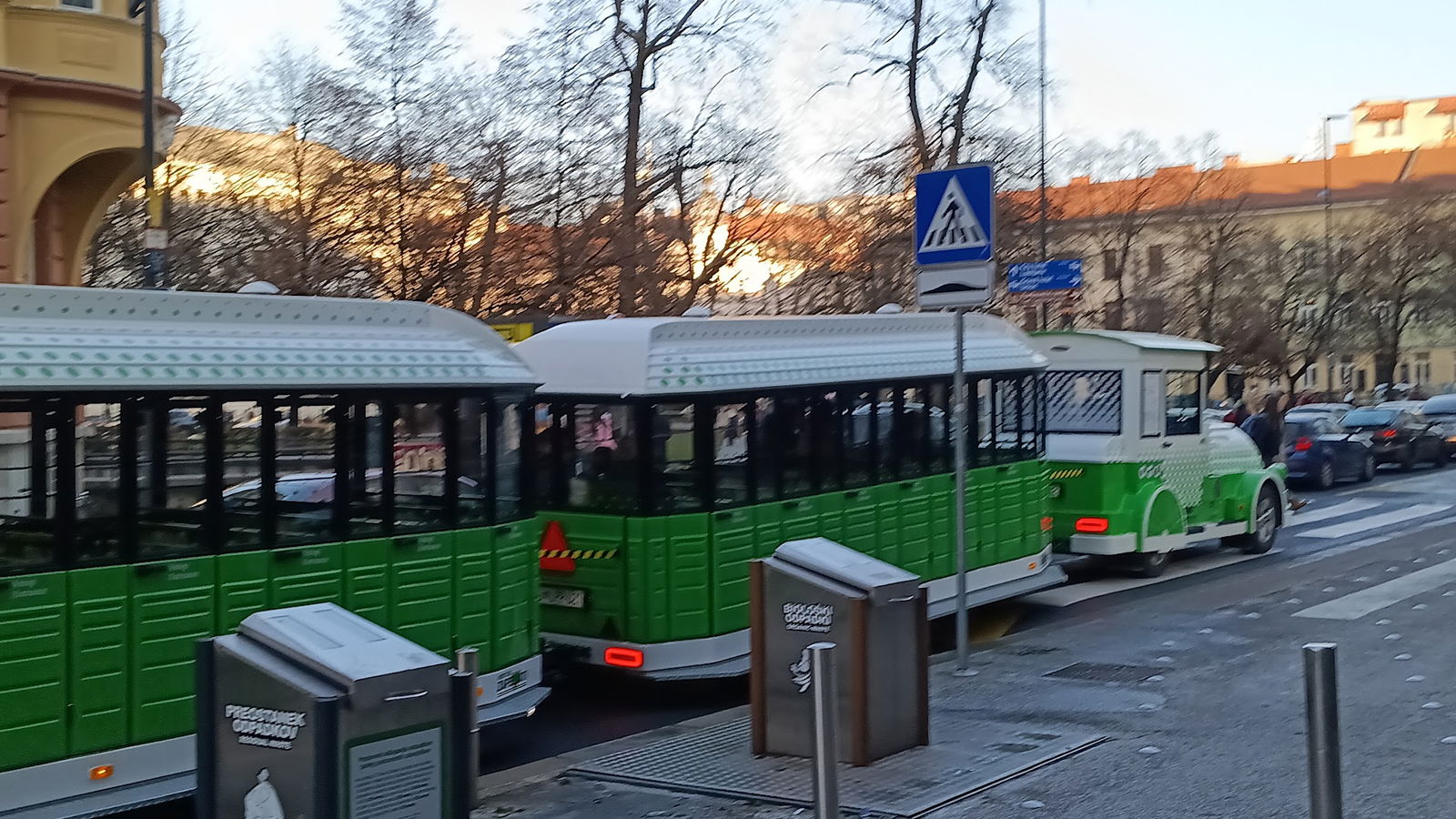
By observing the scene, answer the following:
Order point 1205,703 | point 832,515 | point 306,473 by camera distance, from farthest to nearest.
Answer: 1. point 832,515
2. point 1205,703
3. point 306,473

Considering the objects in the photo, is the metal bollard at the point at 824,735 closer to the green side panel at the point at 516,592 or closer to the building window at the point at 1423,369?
the green side panel at the point at 516,592

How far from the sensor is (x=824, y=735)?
18.2 ft

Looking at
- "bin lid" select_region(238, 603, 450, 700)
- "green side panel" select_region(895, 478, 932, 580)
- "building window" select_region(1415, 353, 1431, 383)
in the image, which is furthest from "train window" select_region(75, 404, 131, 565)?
"building window" select_region(1415, 353, 1431, 383)

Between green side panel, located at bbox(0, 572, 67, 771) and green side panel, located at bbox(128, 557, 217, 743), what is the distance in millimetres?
371

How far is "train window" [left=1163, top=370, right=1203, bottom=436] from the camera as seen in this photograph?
16312mm

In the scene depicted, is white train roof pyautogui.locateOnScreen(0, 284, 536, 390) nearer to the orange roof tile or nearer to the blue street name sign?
the blue street name sign

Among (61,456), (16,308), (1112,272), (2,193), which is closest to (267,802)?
(61,456)

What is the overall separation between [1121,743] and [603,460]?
13.1 ft

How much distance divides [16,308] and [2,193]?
1147 cm

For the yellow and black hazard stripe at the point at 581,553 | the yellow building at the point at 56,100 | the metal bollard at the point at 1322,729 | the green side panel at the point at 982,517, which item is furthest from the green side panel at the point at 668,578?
the yellow building at the point at 56,100

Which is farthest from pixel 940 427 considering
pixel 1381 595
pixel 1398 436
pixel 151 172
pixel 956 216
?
pixel 1398 436

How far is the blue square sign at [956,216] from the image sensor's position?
9.70 m

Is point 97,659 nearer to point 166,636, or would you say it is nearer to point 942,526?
point 166,636

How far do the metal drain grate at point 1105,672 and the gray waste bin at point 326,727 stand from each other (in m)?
6.24
